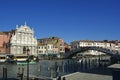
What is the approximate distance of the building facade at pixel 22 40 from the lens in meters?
51.2

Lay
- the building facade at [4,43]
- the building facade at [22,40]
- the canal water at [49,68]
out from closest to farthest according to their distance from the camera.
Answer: the canal water at [49,68] → the building facade at [4,43] → the building facade at [22,40]

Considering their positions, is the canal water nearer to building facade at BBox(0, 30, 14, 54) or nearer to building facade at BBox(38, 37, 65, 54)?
building facade at BBox(0, 30, 14, 54)

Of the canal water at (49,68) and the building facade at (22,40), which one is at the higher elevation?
the building facade at (22,40)

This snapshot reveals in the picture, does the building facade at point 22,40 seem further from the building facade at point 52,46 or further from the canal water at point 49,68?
the canal water at point 49,68

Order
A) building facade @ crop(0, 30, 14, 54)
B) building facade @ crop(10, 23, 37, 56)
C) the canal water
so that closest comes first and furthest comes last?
the canal water < building facade @ crop(0, 30, 14, 54) < building facade @ crop(10, 23, 37, 56)

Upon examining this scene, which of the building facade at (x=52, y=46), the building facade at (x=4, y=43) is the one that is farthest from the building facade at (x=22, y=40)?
the building facade at (x=52, y=46)

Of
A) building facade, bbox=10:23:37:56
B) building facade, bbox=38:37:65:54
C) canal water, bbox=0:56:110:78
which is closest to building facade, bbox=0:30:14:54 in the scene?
building facade, bbox=10:23:37:56

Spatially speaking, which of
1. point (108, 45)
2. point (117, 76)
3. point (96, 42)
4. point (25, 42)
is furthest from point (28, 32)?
point (117, 76)

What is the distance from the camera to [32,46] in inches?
2143

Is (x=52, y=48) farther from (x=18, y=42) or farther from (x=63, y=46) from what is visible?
(x=18, y=42)

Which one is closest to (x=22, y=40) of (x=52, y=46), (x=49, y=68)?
(x=52, y=46)

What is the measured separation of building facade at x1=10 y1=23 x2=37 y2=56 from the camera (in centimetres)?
5122

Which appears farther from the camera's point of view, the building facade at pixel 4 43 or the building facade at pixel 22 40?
the building facade at pixel 22 40

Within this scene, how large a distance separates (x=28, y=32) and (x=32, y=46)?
3.11 m
